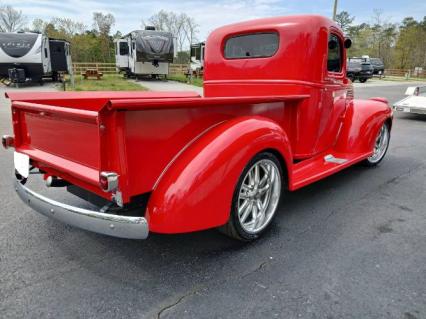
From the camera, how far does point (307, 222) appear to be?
338 centimetres

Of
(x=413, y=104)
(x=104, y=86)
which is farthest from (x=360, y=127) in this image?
(x=104, y=86)

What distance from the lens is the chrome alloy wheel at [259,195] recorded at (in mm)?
2898

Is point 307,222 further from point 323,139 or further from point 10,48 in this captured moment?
point 10,48

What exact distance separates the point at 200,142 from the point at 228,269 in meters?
0.95

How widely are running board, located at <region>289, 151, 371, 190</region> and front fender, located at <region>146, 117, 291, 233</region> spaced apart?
0.91m

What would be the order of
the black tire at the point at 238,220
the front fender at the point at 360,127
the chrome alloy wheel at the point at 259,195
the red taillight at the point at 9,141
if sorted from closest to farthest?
1. the black tire at the point at 238,220
2. the chrome alloy wheel at the point at 259,195
3. the red taillight at the point at 9,141
4. the front fender at the point at 360,127

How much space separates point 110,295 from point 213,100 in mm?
1466

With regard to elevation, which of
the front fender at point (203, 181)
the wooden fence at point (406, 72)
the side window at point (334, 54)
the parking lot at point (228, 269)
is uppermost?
the side window at point (334, 54)

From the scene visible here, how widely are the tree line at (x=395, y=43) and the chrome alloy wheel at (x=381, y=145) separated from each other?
54121 millimetres

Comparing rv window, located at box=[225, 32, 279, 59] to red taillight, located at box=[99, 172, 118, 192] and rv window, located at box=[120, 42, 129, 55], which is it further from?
rv window, located at box=[120, 42, 129, 55]

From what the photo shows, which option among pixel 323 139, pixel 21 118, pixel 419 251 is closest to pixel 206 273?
pixel 419 251

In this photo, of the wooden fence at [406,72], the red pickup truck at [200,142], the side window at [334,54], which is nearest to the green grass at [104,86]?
the red pickup truck at [200,142]

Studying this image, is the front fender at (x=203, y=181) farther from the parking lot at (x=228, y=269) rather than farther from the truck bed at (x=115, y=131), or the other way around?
the parking lot at (x=228, y=269)

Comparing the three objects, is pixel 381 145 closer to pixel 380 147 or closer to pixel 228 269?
pixel 380 147
